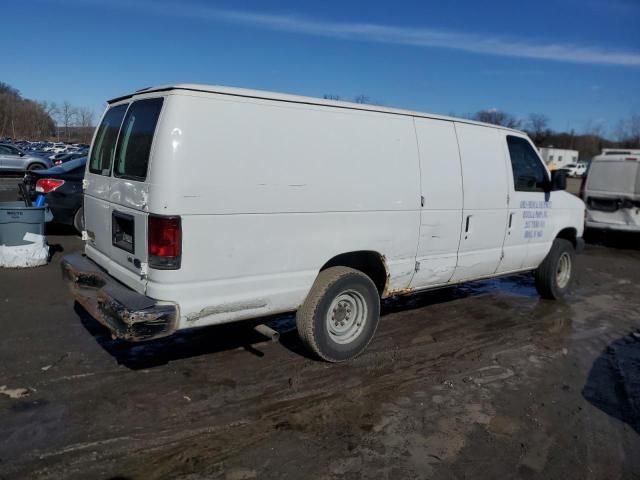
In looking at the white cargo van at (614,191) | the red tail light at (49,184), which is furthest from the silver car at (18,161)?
the white cargo van at (614,191)

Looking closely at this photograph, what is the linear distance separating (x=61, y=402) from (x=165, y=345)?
1267mm

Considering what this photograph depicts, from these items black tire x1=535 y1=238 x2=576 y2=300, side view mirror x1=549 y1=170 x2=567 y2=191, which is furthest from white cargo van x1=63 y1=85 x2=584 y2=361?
black tire x1=535 y1=238 x2=576 y2=300

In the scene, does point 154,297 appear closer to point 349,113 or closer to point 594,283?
point 349,113

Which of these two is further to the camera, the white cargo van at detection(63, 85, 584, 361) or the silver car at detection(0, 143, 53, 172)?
the silver car at detection(0, 143, 53, 172)

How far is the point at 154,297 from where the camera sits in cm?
374

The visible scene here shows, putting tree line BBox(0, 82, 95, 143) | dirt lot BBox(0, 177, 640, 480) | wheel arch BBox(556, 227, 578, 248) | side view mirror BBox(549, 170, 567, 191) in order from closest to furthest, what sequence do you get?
dirt lot BBox(0, 177, 640, 480) → side view mirror BBox(549, 170, 567, 191) → wheel arch BBox(556, 227, 578, 248) → tree line BBox(0, 82, 95, 143)

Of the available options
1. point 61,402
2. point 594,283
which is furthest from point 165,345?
point 594,283

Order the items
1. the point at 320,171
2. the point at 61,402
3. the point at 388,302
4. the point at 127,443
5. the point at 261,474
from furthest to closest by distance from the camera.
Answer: the point at 388,302, the point at 320,171, the point at 61,402, the point at 127,443, the point at 261,474

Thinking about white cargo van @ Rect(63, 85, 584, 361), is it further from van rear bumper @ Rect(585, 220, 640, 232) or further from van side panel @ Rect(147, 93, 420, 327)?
van rear bumper @ Rect(585, 220, 640, 232)

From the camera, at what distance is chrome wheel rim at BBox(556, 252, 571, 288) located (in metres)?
7.47

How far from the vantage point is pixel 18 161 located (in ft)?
81.9

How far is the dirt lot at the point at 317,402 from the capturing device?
3.29m

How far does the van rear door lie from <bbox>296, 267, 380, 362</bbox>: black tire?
143 centimetres

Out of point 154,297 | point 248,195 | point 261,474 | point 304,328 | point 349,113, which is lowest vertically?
point 261,474
